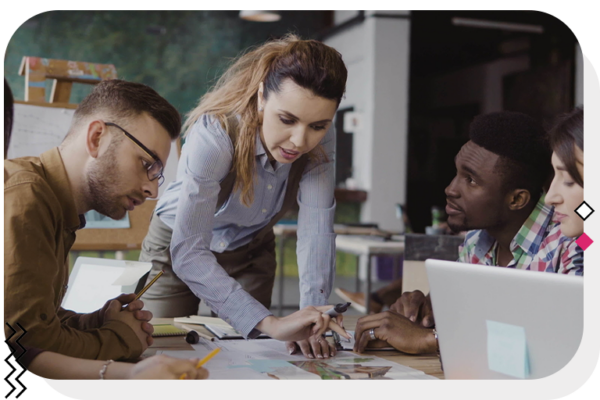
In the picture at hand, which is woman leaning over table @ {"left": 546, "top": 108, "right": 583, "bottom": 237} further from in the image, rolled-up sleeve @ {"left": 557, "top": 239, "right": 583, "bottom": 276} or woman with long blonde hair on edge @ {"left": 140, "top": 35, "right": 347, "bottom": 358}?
woman with long blonde hair on edge @ {"left": 140, "top": 35, "right": 347, "bottom": 358}

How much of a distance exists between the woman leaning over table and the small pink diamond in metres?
0.01

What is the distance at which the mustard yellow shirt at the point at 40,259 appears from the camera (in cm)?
100

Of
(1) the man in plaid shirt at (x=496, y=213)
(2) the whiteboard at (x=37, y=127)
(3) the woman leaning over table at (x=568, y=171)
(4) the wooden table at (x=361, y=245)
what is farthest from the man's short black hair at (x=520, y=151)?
(4) the wooden table at (x=361, y=245)

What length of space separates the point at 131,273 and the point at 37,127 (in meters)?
0.80

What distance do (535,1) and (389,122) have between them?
9.01 feet

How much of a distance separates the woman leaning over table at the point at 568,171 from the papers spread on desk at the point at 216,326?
725mm

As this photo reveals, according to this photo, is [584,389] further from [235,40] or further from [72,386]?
[235,40]

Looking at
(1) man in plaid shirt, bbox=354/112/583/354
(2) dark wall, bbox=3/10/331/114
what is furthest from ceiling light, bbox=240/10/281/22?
(1) man in plaid shirt, bbox=354/112/583/354

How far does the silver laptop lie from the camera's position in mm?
937

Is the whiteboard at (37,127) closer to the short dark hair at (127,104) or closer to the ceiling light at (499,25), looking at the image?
the short dark hair at (127,104)

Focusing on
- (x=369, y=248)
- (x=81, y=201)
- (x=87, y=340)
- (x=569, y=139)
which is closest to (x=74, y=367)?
(x=87, y=340)

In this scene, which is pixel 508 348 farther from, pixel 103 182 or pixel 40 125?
pixel 40 125

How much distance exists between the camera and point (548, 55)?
5.65 metres

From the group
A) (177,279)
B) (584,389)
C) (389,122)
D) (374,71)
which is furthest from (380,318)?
(389,122)
